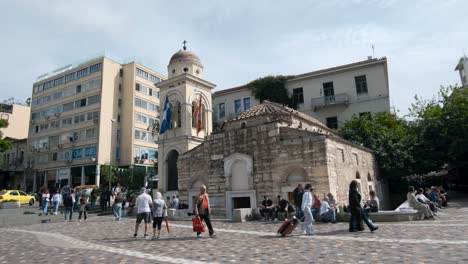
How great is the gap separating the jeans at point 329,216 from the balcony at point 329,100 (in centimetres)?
2066

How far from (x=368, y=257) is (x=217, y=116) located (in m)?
32.0

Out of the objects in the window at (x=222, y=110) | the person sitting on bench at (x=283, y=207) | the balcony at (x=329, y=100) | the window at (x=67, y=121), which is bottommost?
the person sitting on bench at (x=283, y=207)

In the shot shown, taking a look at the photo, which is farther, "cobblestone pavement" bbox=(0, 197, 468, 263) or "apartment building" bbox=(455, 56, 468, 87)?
"apartment building" bbox=(455, 56, 468, 87)

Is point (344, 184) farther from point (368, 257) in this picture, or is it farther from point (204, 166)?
point (368, 257)

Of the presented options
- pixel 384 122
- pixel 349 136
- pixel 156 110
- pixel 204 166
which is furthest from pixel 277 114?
pixel 156 110

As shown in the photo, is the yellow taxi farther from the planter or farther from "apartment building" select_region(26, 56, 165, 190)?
"apartment building" select_region(26, 56, 165, 190)

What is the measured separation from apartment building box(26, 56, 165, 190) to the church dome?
1959 centimetres

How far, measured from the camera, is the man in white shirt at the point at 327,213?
12.7m

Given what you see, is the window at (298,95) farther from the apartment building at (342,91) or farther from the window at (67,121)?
the window at (67,121)

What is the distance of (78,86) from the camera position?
4581 centimetres

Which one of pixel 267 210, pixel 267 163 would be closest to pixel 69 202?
pixel 267 210

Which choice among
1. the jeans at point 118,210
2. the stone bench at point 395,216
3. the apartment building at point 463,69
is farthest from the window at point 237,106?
the apartment building at point 463,69

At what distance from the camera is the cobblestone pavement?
21.4ft

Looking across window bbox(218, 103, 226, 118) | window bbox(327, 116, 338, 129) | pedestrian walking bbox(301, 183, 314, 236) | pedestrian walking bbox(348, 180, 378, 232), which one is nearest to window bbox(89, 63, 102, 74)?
window bbox(218, 103, 226, 118)
